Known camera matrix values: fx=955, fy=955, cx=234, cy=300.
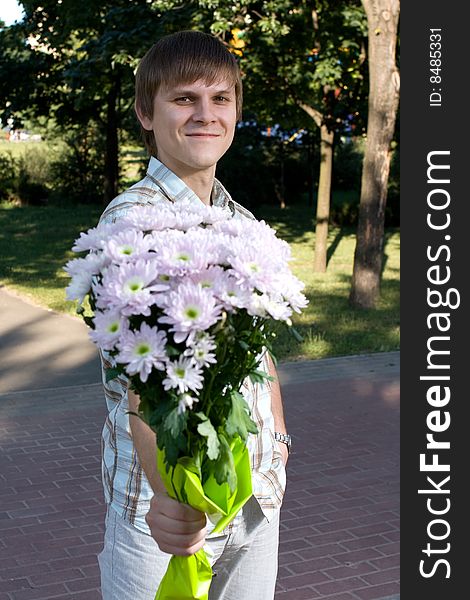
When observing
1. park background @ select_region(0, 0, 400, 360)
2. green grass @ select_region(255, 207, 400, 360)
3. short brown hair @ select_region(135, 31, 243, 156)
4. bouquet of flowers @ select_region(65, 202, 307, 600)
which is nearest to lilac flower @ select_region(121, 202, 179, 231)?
bouquet of flowers @ select_region(65, 202, 307, 600)

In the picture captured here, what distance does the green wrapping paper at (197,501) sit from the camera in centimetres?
171

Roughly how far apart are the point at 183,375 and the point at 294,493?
14.3ft

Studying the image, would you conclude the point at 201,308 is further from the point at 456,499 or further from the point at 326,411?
the point at 326,411

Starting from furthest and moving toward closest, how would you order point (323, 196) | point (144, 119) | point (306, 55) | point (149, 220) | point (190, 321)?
point (323, 196)
point (306, 55)
point (144, 119)
point (149, 220)
point (190, 321)

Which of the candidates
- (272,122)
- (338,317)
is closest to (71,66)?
(272,122)

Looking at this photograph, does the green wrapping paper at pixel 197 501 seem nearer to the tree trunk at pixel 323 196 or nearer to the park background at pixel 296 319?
the park background at pixel 296 319

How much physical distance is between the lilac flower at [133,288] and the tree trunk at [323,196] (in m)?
14.5

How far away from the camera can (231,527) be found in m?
2.13

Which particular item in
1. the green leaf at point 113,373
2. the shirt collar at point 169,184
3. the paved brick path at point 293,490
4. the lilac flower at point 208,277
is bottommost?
the paved brick path at point 293,490

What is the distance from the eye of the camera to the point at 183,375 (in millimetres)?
1597

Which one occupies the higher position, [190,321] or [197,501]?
[190,321]

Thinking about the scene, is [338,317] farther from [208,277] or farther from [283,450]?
[208,277]

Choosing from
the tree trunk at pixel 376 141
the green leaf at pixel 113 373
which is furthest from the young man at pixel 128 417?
the tree trunk at pixel 376 141

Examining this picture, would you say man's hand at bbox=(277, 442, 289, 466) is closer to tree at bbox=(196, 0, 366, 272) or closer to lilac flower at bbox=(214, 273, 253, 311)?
lilac flower at bbox=(214, 273, 253, 311)
